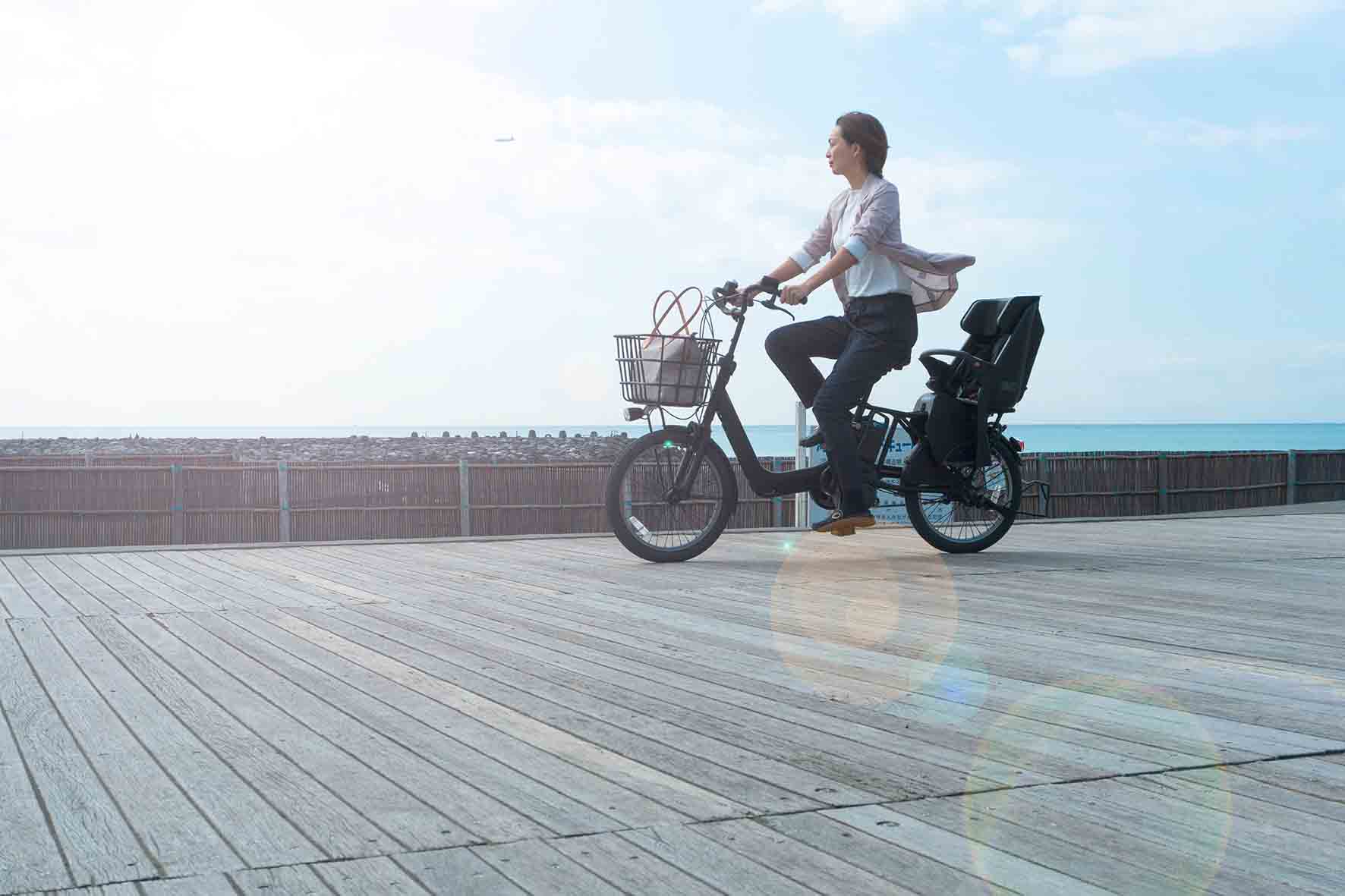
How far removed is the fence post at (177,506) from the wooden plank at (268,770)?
54.4 feet

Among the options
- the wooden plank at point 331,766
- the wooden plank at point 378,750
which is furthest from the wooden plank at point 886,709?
the wooden plank at point 331,766

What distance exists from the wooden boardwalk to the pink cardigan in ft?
4.17

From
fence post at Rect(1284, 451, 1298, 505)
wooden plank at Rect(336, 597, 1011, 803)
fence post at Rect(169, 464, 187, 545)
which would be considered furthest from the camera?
fence post at Rect(1284, 451, 1298, 505)

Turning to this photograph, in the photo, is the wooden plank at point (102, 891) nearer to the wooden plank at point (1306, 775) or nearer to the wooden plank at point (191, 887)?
the wooden plank at point (191, 887)

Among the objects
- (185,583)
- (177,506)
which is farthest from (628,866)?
(177,506)

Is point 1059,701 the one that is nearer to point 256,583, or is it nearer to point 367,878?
point 367,878

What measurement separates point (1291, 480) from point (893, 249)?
19119mm

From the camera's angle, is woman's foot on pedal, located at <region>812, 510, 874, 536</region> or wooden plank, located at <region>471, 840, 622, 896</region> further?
woman's foot on pedal, located at <region>812, 510, 874, 536</region>

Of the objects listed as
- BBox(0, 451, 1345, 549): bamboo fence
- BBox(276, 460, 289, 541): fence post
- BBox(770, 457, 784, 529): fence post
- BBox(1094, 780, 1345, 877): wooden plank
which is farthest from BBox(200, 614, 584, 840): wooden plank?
BBox(770, 457, 784, 529): fence post

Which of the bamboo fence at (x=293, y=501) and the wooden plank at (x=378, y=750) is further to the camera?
the bamboo fence at (x=293, y=501)

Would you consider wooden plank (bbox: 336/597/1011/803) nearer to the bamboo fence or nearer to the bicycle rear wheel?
the bicycle rear wheel

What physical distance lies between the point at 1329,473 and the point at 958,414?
1924cm

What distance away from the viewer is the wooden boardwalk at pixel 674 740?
147 centimetres

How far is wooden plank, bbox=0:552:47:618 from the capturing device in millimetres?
3479
